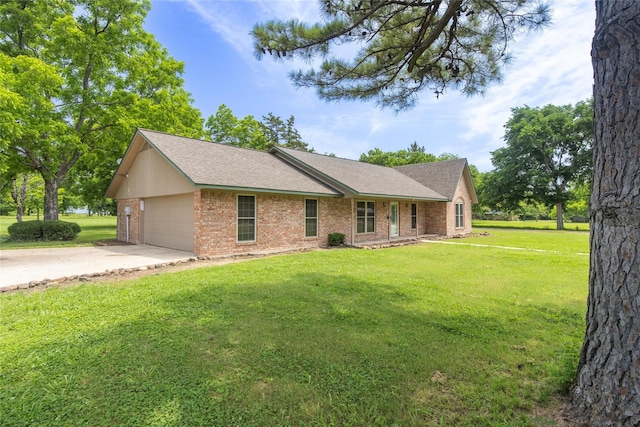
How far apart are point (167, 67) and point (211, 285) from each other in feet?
62.5

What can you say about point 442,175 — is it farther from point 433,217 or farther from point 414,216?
point 414,216

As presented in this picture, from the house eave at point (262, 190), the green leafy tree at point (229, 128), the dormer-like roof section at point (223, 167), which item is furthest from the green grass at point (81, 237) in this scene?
the green leafy tree at point (229, 128)

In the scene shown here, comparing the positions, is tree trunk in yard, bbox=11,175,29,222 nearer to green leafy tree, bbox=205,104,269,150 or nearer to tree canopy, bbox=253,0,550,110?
green leafy tree, bbox=205,104,269,150

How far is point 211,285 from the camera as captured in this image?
6.50 metres

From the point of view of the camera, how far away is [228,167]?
487 inches

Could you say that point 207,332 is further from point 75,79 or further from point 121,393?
point 75,79

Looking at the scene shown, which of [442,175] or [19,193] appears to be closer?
[442,175]

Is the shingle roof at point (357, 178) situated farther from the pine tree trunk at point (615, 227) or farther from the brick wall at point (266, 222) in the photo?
the pine tree trunk at point (615, 227)

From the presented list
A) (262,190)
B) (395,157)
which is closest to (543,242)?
(262,190)

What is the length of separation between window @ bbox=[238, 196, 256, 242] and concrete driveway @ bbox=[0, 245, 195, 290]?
74.9 inches

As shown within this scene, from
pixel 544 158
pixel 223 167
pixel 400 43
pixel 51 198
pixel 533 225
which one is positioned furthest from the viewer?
pixel 533 225

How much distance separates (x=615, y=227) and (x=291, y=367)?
3003 mm

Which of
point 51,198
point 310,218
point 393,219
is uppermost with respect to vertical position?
point 51,198

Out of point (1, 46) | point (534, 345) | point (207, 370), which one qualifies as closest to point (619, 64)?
point (534, 345)
